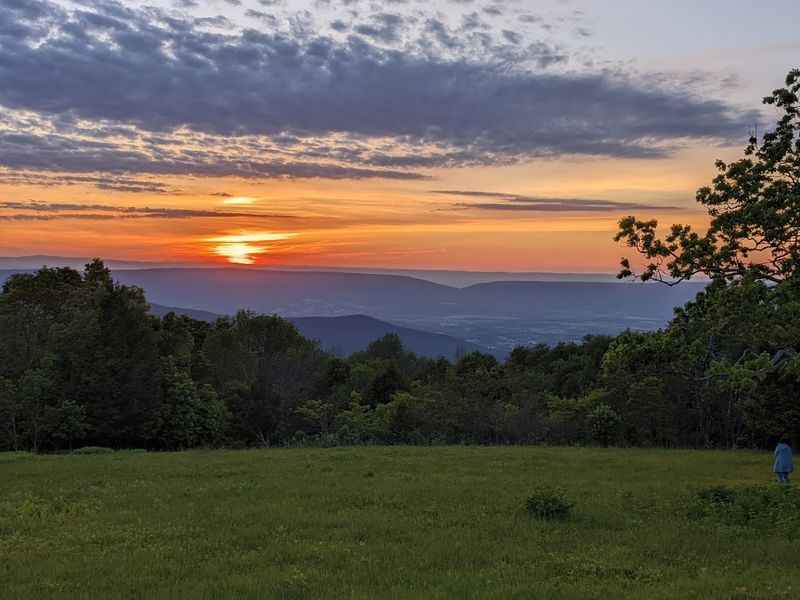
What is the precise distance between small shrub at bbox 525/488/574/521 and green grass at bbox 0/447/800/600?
39cm

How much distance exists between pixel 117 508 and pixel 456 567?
1122cm

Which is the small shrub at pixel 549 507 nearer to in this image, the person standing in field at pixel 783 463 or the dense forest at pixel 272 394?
the dense forest at pixel 272 394

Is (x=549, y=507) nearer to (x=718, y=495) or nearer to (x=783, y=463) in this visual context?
(x=718, y=495)

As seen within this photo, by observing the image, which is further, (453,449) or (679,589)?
(453,449)

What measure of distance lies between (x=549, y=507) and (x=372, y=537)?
531 cm

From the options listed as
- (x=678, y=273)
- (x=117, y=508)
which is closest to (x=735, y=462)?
(x=678, y=273)

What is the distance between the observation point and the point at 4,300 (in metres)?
58.7

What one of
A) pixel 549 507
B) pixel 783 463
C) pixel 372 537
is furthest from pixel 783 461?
pixel 372 537

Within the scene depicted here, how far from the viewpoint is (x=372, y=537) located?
49.1 feet

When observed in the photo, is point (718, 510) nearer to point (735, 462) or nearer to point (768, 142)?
point (768, 142)

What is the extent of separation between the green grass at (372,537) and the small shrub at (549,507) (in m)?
0.39

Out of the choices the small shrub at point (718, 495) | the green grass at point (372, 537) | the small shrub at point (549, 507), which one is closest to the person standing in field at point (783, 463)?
the green grass at point (372, 537)

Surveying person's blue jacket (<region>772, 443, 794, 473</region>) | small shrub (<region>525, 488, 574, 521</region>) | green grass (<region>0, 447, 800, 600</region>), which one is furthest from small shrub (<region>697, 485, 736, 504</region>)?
small shrub (<region>525, 488, 574, 521</region>)

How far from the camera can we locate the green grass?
11.3m
